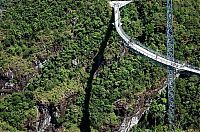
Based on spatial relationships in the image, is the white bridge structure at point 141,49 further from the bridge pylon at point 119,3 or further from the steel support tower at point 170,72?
the steel support tower at point 170,72

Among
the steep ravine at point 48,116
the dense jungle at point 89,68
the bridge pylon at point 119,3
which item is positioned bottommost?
the steep ravine at point 48,116

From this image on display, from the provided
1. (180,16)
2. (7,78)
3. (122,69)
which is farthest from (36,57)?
(180,16)

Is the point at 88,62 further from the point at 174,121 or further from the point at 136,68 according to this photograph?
the point at 174,121

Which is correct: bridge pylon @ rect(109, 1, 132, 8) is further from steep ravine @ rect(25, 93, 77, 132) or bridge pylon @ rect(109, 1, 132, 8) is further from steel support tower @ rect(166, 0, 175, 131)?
steep ravine @ rect(25, 93, 77, 132)

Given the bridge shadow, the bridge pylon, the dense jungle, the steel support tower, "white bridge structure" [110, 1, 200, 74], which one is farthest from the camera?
the bridge pylon

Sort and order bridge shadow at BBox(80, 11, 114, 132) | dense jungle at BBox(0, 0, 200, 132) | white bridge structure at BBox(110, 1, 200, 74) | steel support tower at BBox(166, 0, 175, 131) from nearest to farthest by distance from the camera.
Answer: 1. steel support tower at BBox(166, 0, 175, 131)
2. white bridge structure at BBox(110, 1, 200, 74)
3. dense jungle at BBox(0, 0, 200, 132)
4. bridge shadow at BBox(80, 11, 114, 132)

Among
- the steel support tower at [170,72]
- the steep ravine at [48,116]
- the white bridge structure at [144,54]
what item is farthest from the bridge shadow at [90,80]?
the steel support tower at [170,72]

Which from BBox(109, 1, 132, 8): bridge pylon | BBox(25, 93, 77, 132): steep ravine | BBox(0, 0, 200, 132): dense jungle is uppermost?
BBox(109, 1, 132, 8): bridge pylon

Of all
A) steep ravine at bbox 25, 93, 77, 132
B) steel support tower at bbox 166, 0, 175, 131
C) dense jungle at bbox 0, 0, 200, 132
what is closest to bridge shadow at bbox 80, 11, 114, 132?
dense jungle at bbox 0, 0, 200, 132

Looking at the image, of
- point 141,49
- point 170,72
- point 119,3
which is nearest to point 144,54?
point 141,49
